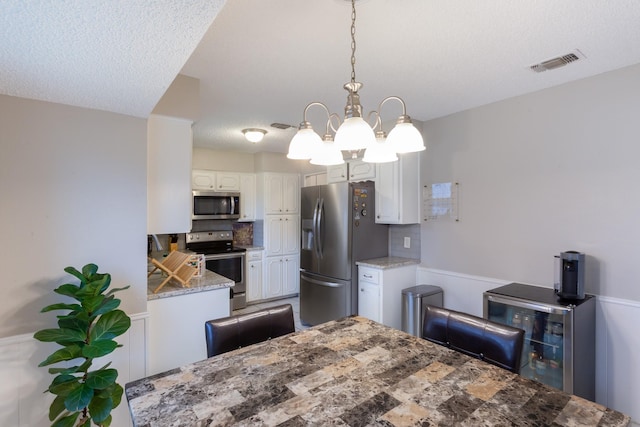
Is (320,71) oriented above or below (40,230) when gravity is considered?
above

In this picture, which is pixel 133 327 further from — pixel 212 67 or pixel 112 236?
pixel 212 67

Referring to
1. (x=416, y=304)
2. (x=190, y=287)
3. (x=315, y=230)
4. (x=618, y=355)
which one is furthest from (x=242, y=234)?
(x=618, y=355)

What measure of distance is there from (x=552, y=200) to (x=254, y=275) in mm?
3906

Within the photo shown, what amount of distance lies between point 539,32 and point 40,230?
9.91 ft

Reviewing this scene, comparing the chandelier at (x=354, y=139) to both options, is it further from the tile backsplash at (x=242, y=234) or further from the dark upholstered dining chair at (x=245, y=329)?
the tile backsplash at (x=242, y=234)

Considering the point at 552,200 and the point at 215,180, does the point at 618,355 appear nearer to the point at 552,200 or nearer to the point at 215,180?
the point at 552,200

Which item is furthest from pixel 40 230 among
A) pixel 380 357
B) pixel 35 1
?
pixel 380 357

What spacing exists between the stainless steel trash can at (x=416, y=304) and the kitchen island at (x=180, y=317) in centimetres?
179

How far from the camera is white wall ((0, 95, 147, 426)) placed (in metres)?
1.66

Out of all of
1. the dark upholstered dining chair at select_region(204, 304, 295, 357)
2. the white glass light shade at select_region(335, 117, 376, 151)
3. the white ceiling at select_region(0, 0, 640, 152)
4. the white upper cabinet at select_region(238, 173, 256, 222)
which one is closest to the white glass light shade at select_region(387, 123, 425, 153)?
the white glass light shade at select_region(335, 117, 376, 151)

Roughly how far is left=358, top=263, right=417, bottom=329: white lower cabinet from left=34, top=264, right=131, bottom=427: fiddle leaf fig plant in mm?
2337

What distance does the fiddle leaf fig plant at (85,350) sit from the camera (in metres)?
1.48

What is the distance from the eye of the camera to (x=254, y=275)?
491 cm

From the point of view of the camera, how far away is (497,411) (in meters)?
1.03
